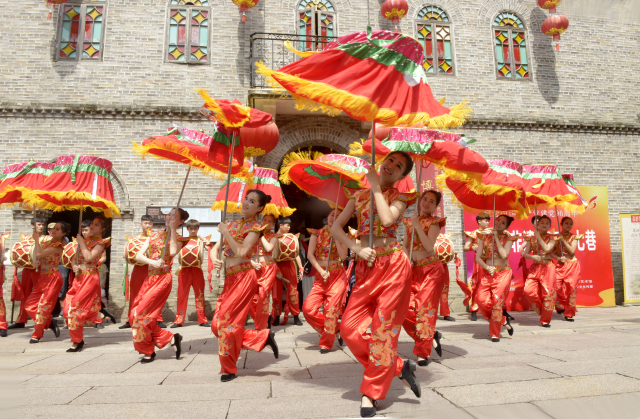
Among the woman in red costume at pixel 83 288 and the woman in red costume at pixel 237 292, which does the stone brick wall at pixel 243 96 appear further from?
the woman in red costume at pixel 237 292

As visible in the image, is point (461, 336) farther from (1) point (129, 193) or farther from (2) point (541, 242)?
(1) point (129, 193)

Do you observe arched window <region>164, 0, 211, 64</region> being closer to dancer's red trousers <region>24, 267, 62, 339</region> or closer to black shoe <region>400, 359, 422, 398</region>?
dancer's red trousers <region>24, 267, 62, 339</region>

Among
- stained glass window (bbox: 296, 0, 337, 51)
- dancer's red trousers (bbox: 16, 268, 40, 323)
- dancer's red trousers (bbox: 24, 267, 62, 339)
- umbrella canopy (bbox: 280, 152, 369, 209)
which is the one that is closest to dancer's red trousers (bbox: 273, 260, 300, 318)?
umbrella canopy (bbox: 280, 152, 369, 209)

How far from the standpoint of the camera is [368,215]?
3.40m

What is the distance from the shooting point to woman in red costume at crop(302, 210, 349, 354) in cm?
512

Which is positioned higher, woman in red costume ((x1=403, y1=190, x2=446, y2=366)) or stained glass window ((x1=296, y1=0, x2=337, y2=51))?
stained glass window ((x1=296, y1=0, x2=337, y2=51))

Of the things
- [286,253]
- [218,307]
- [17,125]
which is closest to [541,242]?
[286,253]

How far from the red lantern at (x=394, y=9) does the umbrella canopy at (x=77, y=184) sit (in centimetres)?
752

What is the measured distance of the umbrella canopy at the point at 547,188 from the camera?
6543 millimetres

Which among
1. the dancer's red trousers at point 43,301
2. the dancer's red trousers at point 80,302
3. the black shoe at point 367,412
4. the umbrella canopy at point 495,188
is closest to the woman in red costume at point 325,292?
the umbrella canopy at point 495,188

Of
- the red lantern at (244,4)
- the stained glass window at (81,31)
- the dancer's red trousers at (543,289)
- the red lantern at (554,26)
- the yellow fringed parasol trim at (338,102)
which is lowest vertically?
the dancer's red trousers at (543,289)

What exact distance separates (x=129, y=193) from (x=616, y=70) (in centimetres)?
1261

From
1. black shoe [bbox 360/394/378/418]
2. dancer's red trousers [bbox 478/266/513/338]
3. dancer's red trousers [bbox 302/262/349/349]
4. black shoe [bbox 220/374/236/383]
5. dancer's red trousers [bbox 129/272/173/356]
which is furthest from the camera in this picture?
dancer's red trousers [bbox 478/266/513/338]

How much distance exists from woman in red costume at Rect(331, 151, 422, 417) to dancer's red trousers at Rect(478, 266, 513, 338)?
2976 mm
